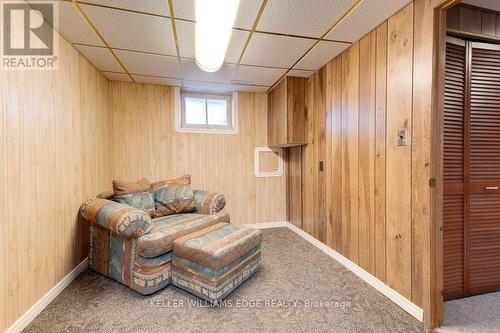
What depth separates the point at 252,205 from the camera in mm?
3619

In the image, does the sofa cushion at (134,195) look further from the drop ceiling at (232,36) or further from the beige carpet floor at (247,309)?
the drop ceiling at (232,36)

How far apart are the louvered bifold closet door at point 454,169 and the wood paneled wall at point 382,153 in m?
0.35

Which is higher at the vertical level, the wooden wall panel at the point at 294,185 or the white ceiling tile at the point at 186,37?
the white ceiling tile at the point at 186,37

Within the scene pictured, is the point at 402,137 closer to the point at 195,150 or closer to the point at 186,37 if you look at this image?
the point at 186,37

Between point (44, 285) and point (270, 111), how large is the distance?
3156 millimetres

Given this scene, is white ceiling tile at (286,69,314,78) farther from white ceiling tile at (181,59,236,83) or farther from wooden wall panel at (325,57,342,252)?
white ceiling tile at (181,59,236,83)

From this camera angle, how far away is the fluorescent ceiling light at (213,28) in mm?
1419

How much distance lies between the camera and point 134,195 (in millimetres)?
2340

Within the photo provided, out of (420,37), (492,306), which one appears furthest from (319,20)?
(492,306)

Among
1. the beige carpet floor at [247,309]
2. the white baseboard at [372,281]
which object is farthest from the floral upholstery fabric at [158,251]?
the white baseboard at [372,281]

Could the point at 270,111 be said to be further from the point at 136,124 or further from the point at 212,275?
the point at 212,275

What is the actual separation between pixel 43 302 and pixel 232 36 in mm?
2553

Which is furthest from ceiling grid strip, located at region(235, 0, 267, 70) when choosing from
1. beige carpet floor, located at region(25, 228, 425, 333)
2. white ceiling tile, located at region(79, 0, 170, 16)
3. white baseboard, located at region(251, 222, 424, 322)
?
white baseboard, located at region(251, 222, 424, 322)

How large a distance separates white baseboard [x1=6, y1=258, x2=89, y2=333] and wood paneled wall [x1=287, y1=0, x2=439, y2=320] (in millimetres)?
2573
